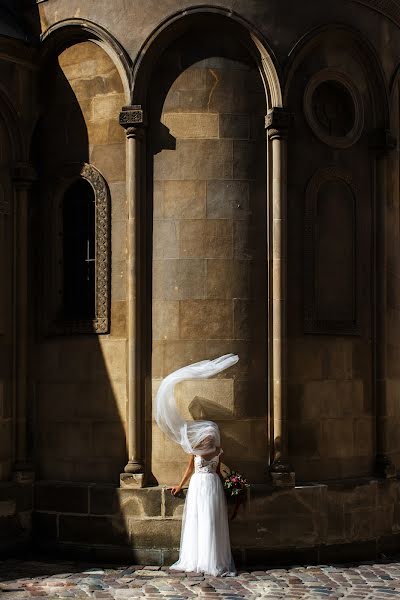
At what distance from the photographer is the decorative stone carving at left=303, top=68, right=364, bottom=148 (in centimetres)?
1642

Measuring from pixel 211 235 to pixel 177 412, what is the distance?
2428mm

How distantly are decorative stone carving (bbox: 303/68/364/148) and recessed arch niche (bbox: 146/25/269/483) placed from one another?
904mm

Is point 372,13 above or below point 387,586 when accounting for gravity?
above

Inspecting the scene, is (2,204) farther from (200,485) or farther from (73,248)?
(200,485)

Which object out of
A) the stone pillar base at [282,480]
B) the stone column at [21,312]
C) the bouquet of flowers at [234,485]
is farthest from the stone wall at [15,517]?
the stone pillar base at [282,480]

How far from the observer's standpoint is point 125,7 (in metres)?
16.1

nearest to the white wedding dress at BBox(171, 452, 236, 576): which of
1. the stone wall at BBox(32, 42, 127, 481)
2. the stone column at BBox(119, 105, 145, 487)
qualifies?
the stone column at BBox(119, 105, 145, 487)

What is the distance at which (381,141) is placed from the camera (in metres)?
16.8

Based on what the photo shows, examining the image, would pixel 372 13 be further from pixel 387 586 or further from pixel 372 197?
pixel 387 586

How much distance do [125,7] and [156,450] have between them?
609cm

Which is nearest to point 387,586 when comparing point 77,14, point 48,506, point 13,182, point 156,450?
point 156,450

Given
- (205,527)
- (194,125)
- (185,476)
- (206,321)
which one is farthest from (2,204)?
(205,527)

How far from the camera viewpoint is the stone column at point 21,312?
1625 centimetres

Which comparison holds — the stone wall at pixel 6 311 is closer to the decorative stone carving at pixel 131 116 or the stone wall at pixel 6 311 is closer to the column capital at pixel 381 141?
the decorative stone carving at pixel 131 116
